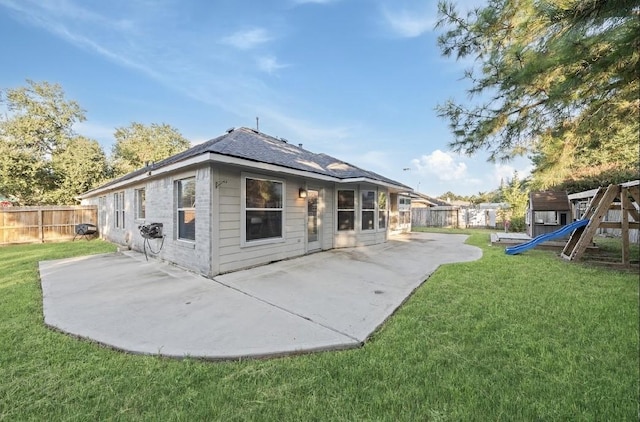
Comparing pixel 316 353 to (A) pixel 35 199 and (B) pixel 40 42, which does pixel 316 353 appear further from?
(A) pixel 35 199

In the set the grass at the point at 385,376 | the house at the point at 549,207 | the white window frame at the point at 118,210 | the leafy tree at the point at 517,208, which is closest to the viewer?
the grass at the point at 385,376

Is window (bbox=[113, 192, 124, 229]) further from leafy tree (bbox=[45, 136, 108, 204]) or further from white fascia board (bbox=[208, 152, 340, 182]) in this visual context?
leafy tree (bbox=[45, 136, 108, 204])

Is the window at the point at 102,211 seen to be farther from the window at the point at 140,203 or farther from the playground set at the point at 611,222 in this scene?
the playground set at the point at 611,222

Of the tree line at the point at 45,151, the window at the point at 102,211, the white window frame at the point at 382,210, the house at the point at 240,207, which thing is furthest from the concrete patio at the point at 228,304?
the tree line at the point at 45,151

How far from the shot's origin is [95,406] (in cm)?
190

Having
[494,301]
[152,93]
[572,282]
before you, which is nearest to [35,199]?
[152,93]

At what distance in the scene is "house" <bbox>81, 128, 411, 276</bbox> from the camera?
18.0ft

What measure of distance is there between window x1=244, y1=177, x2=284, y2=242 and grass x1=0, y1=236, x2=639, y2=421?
3549mm

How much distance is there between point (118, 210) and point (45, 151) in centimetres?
1518

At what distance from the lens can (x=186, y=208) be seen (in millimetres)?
6254

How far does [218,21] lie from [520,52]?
26.9ft

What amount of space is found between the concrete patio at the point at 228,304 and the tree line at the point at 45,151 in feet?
50.4

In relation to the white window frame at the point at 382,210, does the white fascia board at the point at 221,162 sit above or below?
above

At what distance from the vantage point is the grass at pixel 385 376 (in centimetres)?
185
